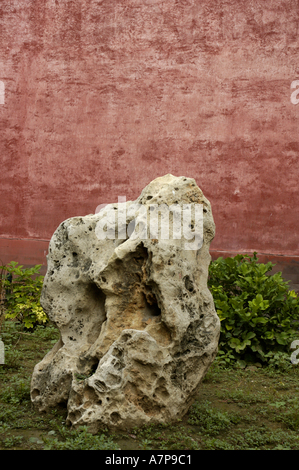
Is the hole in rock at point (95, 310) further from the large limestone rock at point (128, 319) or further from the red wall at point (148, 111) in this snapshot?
the red wall at point (148, 111)

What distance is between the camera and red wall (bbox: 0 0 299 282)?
859 centimetres

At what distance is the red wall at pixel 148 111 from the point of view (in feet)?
28.2

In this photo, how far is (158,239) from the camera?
12.6ft

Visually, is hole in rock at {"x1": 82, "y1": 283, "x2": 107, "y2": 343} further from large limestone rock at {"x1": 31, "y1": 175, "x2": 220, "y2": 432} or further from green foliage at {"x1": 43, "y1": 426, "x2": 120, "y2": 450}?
green foliage at {"x1": 43, "y1": 426, "x2": 120, "y2": 450}

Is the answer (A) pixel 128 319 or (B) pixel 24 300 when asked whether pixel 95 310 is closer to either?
(A) pixel 128 319

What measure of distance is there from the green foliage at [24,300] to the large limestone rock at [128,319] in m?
3.18

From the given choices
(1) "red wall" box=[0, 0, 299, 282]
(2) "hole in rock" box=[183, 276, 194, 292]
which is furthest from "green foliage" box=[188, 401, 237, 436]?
(1) "red wall" box=[0, 0, 299, 282]

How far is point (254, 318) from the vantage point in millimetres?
6039

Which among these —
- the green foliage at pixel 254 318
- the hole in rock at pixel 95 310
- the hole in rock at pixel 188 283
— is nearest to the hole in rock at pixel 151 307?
the hole in rock at pixel 188 283

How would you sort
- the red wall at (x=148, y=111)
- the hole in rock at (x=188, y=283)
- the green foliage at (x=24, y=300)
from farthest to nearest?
the red wall at (x=148, y=111), the green foliage at (x=24, y=300), the hole in rock at (x=188, y=283)

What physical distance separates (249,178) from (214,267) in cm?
247

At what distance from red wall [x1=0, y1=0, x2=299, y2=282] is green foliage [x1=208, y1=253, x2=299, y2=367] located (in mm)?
2136
